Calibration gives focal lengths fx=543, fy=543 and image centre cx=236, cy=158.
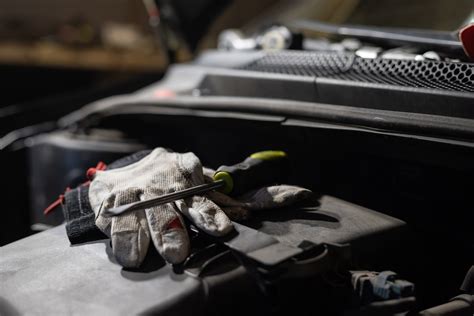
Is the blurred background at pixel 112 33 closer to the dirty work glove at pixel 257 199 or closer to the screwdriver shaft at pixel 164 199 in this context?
the dirty work glove at pixel 257 199

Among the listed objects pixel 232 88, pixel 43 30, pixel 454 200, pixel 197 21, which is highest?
pixel 43 30

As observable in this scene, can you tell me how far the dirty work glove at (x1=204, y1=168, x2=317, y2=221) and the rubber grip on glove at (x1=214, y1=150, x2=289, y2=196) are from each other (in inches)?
0.6

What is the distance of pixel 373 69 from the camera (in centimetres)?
101

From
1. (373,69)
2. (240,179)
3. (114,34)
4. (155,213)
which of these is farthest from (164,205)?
(114,34)

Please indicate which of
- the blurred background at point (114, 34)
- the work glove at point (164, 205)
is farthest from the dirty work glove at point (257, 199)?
the blurred background at point (114, 34)

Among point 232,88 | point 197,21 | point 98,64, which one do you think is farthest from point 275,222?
point 98,64

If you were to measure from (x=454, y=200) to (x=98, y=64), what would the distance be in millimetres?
2287

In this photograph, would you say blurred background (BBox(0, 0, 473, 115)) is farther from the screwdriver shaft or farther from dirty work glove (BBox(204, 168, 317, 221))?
the screwdriver shaft

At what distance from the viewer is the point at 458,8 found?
1248mm

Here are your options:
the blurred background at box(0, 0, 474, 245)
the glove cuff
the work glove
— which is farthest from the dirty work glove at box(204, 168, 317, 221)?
the blurred background at box(0, 0, 474, 245)

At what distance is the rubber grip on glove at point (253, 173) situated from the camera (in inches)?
33.3

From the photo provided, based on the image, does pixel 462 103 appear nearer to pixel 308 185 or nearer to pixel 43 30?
pixel 308 185

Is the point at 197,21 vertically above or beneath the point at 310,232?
above

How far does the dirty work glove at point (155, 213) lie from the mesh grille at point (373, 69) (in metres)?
0.37
